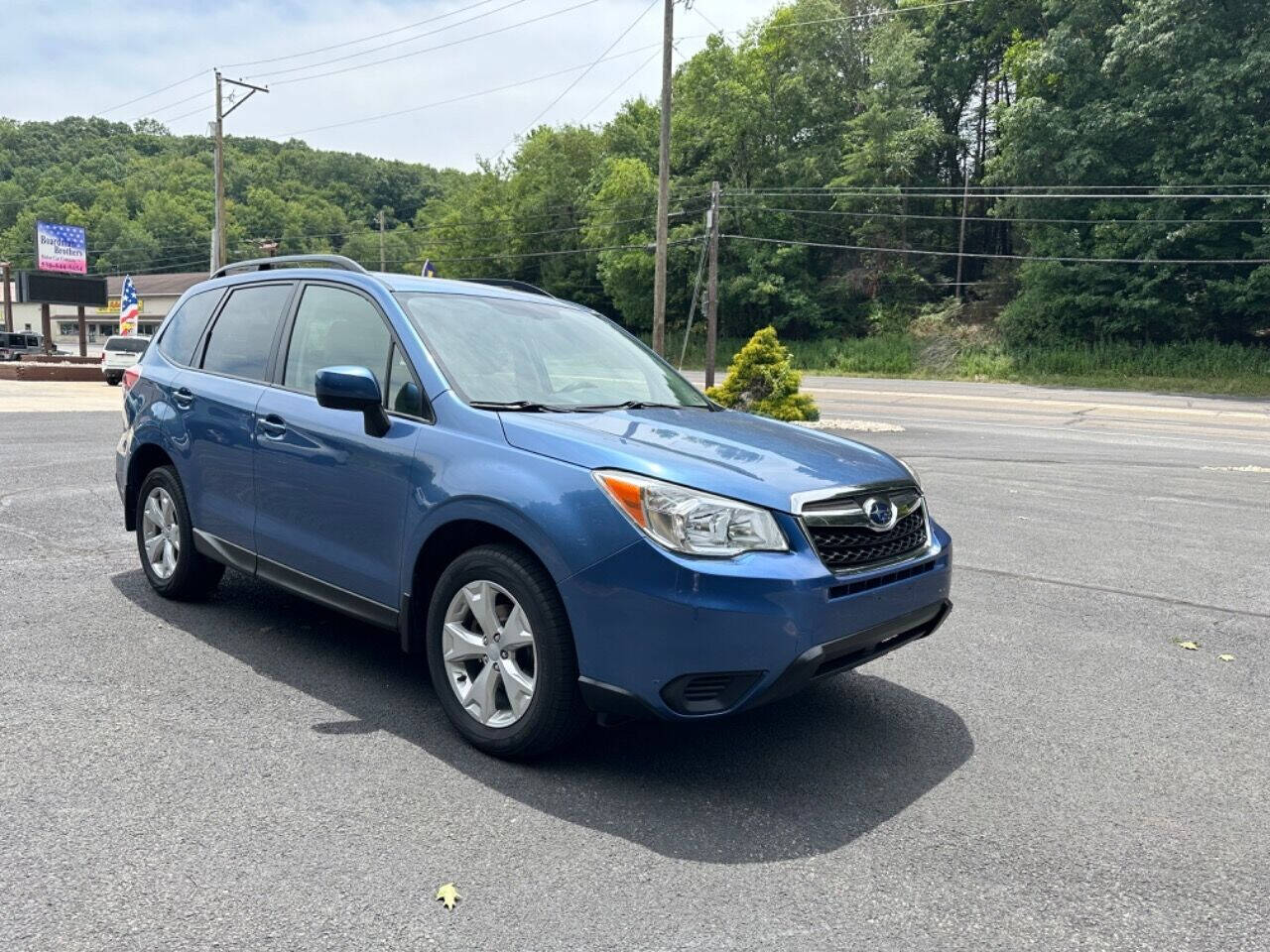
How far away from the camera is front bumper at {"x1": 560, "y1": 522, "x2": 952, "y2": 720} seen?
3043mm

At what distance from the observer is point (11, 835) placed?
292 centimetres

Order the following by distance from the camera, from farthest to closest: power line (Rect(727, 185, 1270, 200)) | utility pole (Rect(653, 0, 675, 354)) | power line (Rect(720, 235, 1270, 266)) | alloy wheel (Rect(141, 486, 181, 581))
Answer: power line (Rect(727, 185, 1270, 200)), power line (Rect(720, 235, 1270, 266)), utility pole (Rect(653, 0, 675, 354)), alloy wheel (Rect(141, 486, 181, 581))

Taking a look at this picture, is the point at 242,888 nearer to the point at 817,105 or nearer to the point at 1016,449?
the point at 1016,449

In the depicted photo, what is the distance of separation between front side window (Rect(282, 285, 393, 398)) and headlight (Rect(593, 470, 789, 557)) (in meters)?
1.49

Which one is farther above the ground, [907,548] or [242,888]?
[907,548]

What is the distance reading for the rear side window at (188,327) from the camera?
17.8 ft

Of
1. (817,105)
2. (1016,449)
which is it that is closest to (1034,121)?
(817,105)

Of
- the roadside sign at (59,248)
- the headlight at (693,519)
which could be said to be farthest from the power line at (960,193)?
the headlight at (693,519)

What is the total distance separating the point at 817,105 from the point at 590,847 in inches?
2206

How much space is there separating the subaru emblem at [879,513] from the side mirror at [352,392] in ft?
6.25

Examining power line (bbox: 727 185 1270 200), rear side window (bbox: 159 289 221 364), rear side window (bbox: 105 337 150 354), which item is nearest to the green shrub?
rear side window (bbox: 159 289 221 364)

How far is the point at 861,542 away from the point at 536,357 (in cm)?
176

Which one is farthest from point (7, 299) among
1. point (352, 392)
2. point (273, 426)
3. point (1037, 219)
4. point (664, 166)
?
point (352, 392)

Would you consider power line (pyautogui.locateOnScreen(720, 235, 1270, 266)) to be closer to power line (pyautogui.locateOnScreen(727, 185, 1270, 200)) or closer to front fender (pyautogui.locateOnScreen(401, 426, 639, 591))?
power line (pyautogui.locateOnScreen(727, 185, 1270, 200))
